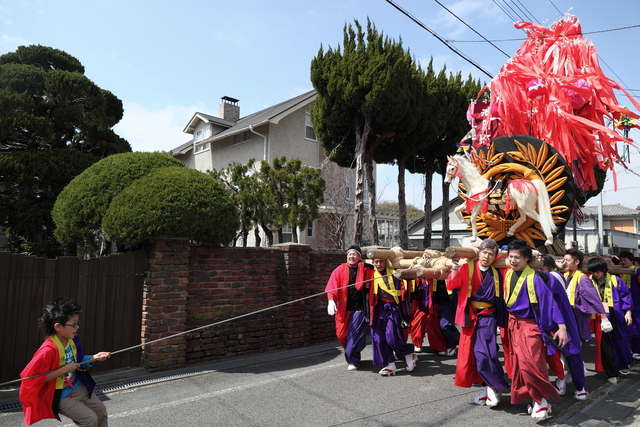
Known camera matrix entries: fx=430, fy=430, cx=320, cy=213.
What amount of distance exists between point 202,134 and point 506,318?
1945 centimetres

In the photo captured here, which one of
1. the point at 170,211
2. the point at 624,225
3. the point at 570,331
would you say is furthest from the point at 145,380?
the point at 624,225

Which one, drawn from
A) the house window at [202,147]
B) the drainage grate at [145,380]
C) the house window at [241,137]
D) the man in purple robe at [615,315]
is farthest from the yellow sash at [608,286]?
the house window at [202,147]

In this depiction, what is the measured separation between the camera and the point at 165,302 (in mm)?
6121

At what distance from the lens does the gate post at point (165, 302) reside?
19.8ft

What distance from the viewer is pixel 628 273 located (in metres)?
6.93

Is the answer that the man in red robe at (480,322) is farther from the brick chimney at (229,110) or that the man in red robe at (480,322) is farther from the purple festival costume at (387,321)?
the brick chimney at (229,110)

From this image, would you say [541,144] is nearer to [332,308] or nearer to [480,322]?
[480,322]

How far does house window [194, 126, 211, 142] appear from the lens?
21.2m

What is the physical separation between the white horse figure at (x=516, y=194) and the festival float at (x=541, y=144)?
0.05 ft

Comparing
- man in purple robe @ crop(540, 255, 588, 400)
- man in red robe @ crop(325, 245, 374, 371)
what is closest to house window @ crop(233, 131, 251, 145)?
man in red robe @ crop(325, 245, 374, 371)

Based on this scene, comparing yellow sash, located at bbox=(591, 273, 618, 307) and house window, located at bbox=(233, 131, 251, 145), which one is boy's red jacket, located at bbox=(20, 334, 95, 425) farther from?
house window, located at bbox=(233, 131, 251, 145)

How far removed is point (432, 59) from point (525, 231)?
8.70 meters

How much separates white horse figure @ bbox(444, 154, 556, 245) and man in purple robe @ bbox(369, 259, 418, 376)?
206 cm

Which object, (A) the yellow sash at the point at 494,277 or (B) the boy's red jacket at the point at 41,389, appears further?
(A) the yellow sash at the point at 494,277
